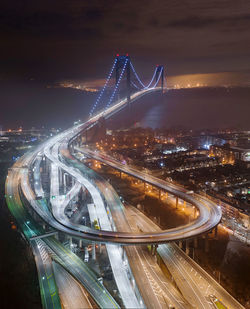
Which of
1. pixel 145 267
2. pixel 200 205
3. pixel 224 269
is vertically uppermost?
pixel 200 205

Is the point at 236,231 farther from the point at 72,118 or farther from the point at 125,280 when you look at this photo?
the point at 72,118

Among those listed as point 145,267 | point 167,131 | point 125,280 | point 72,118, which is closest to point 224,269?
point 145,267

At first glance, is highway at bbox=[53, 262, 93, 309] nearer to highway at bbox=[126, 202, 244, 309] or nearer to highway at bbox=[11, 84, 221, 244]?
highway at bbox=[11, 84, 221, 244]

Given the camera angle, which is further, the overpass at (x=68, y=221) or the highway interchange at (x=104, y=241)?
the overpass at (x=68, y=221)

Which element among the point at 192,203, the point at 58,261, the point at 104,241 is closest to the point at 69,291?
the point at 58,261

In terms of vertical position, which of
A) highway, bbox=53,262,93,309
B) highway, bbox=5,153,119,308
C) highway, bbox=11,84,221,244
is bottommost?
highway, bbox=53,262,93,309

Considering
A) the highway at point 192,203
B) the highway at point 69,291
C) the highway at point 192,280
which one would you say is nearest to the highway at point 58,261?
the highway at point 69,291

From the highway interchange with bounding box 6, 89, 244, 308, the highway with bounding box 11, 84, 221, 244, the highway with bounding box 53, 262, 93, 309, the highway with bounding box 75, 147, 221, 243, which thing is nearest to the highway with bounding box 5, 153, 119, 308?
the highway interchange with bounding box 6, 89, 244, 308

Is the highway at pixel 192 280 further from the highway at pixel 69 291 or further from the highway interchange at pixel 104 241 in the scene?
the highway at pixel 69 291

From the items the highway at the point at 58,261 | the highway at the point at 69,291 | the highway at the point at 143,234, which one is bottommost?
the highway at the point at 69,291

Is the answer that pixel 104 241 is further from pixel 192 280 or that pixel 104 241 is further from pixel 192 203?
pixel 192 203

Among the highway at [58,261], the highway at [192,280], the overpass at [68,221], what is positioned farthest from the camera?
the overpass at [68,221]
